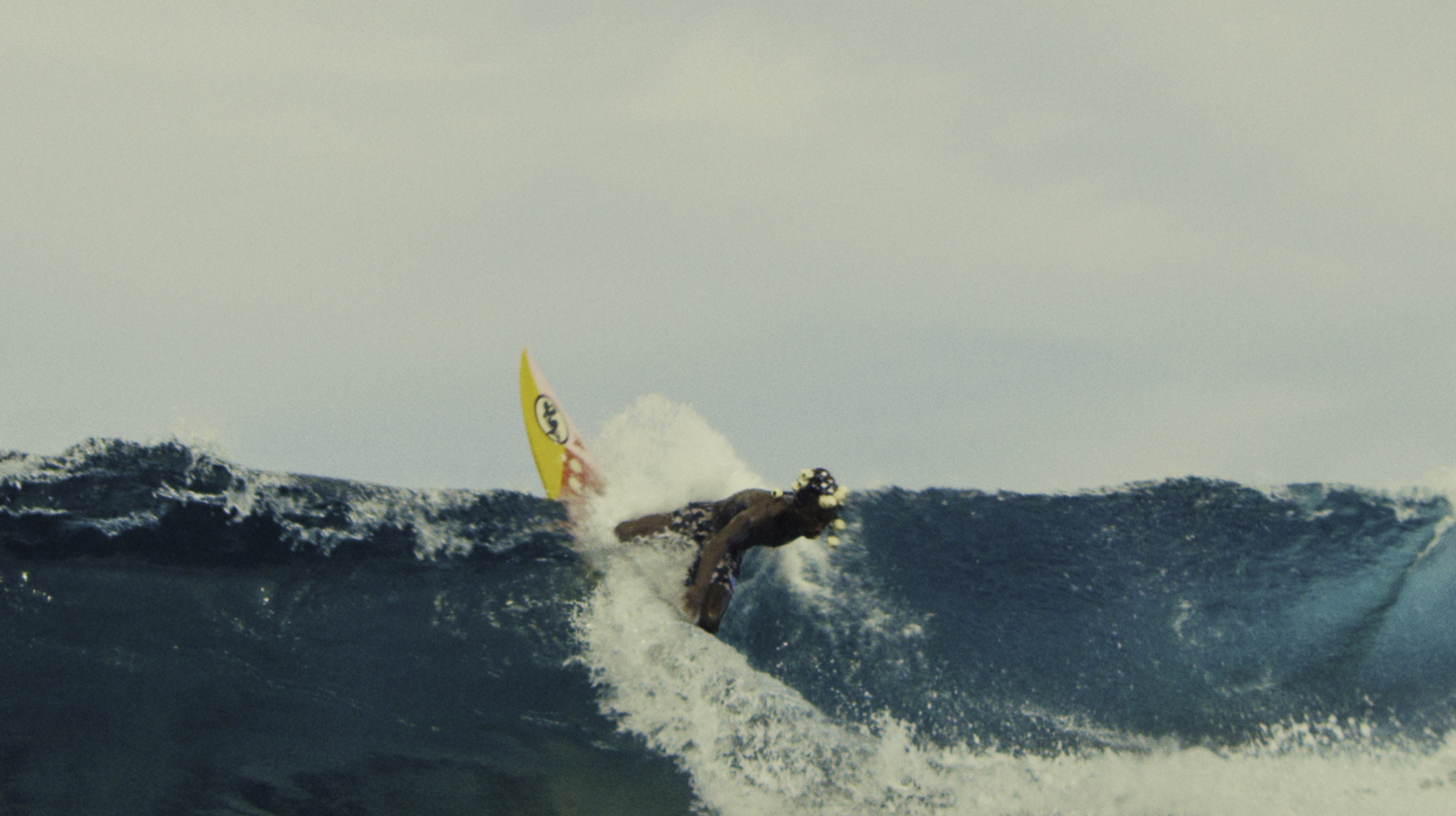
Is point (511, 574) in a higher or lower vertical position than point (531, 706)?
higher

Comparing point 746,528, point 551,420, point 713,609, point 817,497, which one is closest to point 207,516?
point 551,420

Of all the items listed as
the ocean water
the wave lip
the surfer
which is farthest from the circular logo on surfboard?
the surfer

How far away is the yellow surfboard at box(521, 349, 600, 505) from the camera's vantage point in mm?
8758

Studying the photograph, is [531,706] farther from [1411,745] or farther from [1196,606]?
[1411,745]

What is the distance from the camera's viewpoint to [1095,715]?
7125 millimetres

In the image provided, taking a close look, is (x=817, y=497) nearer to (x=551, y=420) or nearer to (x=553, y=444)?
(x=553, y=444)

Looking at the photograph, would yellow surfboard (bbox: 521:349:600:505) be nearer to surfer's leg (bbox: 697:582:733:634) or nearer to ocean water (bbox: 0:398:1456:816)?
ocean water (bbox: 0:398:1456:816)

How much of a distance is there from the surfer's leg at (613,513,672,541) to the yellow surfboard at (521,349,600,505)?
1.08 metres

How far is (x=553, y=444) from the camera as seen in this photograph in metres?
9.12

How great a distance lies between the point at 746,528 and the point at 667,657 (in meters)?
1.00

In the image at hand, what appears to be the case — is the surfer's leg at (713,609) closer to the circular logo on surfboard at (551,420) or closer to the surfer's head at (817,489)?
the surfer's head at (817,489)

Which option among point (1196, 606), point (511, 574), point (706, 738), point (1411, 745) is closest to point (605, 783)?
point (706, 738)

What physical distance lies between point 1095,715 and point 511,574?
4432mm

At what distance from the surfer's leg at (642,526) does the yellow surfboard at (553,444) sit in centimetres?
108
